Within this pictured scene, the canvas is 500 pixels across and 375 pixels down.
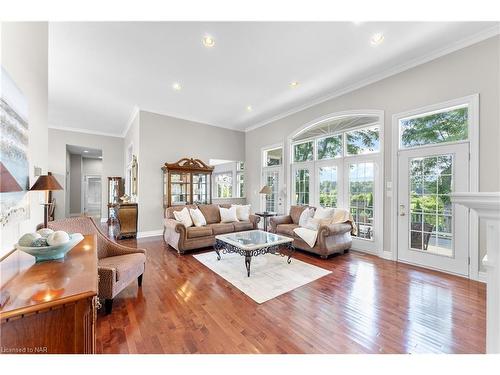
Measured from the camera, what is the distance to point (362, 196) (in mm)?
4105

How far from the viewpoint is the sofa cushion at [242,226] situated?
15.0ft

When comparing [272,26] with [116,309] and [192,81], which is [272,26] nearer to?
[192,81]

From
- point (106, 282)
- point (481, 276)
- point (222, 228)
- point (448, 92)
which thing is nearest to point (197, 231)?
point (222, 228)

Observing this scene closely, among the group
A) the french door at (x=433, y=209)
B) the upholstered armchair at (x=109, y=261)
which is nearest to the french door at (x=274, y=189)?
the french door at (x=433, y=209)

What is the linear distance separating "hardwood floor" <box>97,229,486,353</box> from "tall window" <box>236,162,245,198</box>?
4292 mm

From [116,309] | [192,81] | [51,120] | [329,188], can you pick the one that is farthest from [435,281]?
[51,120]

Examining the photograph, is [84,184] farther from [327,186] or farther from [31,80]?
[327,186]

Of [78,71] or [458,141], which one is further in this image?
[78,71]

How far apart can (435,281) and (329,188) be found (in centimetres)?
236

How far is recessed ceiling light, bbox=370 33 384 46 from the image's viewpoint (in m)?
2.71

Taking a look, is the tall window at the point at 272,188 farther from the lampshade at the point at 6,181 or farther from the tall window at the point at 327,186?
the lampshade at the point at 6,181

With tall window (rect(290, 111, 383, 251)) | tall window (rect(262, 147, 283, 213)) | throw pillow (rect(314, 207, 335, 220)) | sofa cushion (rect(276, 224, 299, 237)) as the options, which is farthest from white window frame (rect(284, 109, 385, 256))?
tall window (rect(262, 147, 283, 213))

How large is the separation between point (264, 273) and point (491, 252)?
7.90ft

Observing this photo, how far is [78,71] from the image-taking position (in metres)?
3.57
